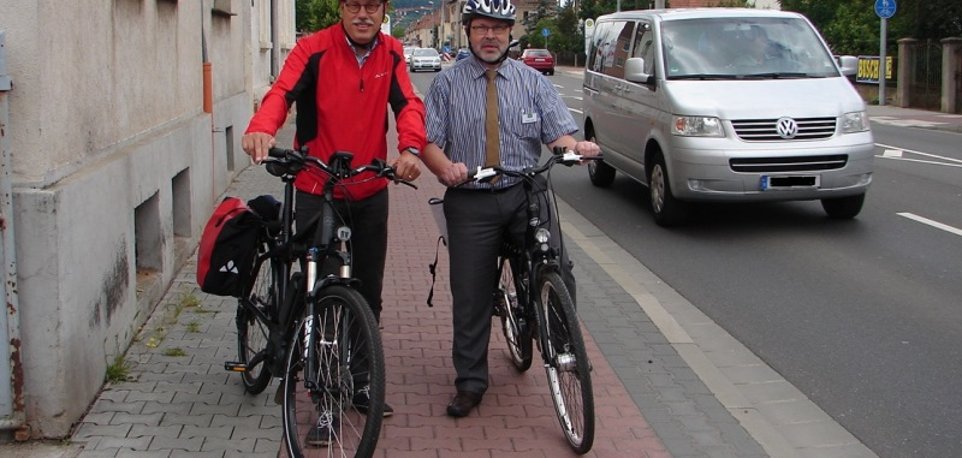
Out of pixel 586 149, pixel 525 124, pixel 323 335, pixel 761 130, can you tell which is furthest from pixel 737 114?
pixel 323 335

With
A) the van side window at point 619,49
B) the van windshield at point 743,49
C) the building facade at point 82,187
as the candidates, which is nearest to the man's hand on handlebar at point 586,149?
the building facade at point 82,187

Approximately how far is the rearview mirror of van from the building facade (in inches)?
169

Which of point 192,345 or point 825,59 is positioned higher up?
point 825,59

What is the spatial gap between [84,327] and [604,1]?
68197 mm

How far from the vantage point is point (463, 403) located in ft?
16.4

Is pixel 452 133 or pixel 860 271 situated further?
pixel 860 271

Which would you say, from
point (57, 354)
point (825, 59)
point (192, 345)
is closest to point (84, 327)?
point (57, 354)

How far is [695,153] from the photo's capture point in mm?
9711

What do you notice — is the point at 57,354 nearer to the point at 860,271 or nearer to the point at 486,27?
the point at 486,27

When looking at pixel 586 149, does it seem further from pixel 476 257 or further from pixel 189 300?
pixel 189 300

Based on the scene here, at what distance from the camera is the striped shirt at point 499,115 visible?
4973mm

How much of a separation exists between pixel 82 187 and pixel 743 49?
735 cm

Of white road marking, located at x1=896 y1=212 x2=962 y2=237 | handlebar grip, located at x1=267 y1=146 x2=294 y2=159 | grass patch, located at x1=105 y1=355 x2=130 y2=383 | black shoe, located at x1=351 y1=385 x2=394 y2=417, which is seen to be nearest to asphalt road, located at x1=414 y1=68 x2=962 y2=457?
white road marking, located at x1=896 y1=212 x2=962 y2=237

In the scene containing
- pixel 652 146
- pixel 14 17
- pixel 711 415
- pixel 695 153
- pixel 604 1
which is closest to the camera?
pixel 14 17
